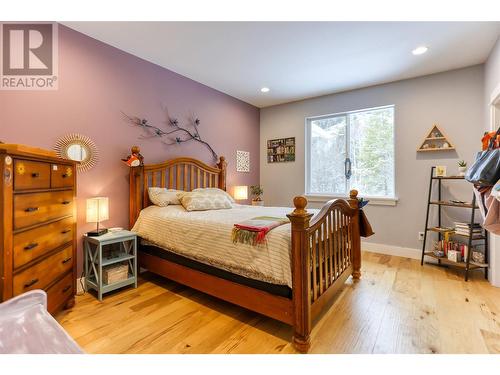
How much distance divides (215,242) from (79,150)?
1.65 m

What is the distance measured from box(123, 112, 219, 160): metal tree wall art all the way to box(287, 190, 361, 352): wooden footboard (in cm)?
219

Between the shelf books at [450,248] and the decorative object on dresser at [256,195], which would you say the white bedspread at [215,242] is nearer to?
the decorative object on dresser at [256,195]

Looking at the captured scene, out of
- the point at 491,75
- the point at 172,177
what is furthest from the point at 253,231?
the point at 491,75

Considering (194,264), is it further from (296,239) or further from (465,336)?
(465,336)

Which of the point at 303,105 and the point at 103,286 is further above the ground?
the point at 303,105

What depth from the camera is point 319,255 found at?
5.92ft

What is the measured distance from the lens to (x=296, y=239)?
1.53 meters

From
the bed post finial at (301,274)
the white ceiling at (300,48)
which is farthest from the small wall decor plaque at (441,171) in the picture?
the bed post finial at (301,274)

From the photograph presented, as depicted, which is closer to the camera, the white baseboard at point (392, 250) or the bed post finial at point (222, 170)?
the white baseboard at point (392, 250)

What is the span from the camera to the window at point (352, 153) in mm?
3594

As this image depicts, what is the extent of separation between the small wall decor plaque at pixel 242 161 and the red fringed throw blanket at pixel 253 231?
97.5 inches

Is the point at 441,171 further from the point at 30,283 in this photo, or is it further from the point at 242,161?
the point at 30,283

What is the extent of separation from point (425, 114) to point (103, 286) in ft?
14.0
